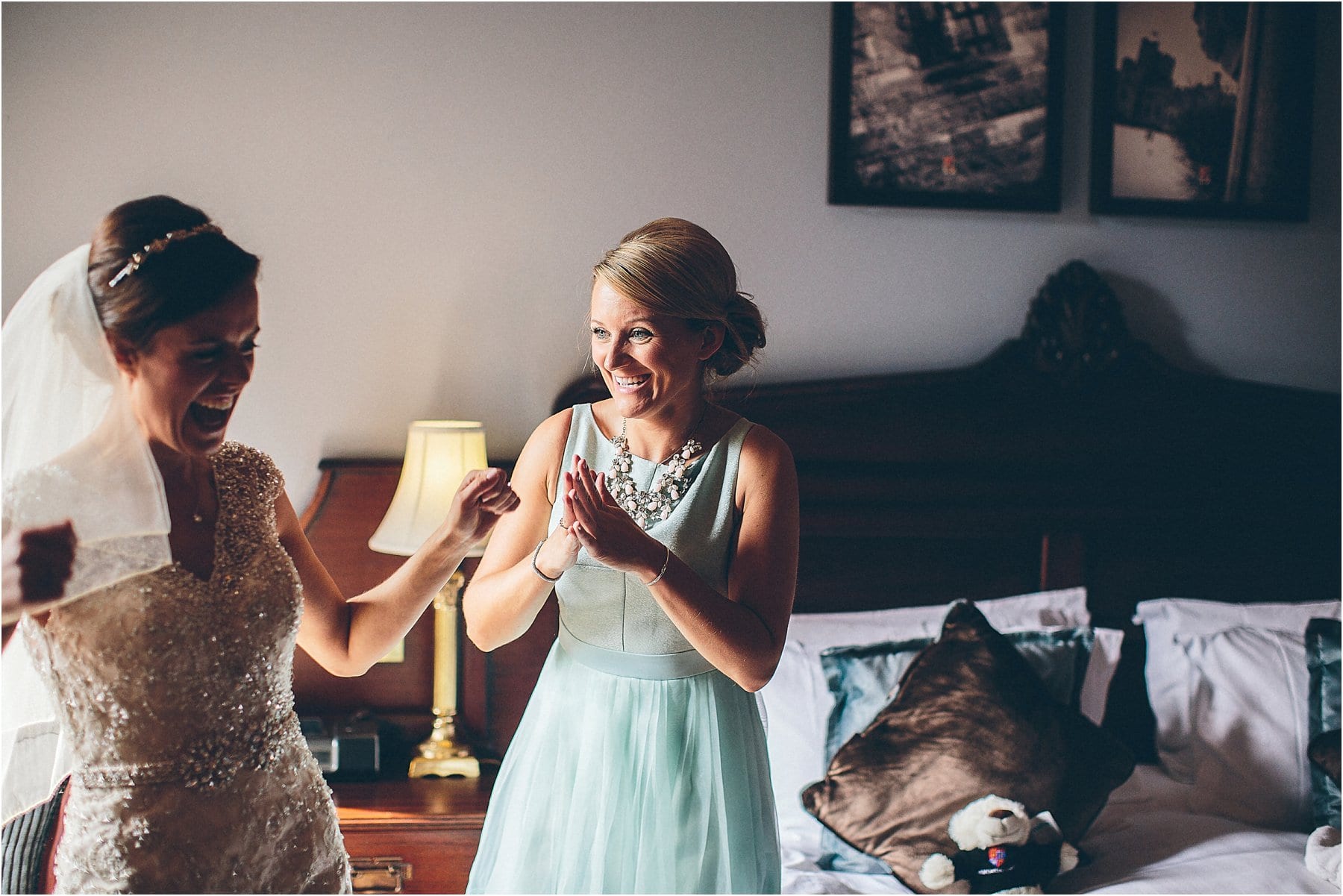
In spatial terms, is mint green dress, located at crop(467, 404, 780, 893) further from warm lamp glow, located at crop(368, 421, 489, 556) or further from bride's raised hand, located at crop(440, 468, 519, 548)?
warm lamp glow, located at crop(368, 421, 489, 556)

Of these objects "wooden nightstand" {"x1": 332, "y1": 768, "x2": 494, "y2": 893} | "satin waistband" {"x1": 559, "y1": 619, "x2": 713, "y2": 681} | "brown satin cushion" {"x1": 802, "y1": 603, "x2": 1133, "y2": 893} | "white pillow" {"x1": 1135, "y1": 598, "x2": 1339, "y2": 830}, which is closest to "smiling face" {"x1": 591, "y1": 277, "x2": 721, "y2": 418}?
"satin waistband" {"x1": 559, "y1": 619, "x2": 713, "y2": 681}

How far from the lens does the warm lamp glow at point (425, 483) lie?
7.30 feet

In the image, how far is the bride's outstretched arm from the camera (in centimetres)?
130

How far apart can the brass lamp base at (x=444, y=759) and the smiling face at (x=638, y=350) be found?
4.02ft

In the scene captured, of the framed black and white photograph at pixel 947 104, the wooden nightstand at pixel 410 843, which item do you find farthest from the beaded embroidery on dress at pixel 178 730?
the framed black and white photograph at pixel 947 104

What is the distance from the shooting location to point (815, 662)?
92.2 inches

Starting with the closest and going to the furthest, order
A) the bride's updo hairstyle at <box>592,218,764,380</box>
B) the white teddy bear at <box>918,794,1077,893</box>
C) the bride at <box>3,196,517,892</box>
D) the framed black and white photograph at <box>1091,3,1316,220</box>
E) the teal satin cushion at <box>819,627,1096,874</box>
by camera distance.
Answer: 1. the bride at <box>3,196,517,892</box>
2. the bride's updo hairstyle at <box>592,218,764,380</box>
3. the white teddy bear at <box>918,794,1077,893</box>
4. the teal satin cushion at <box>819,627,1096,874</box>
5. the framed black and white photograph at <box>1091,3,1316,220</box>

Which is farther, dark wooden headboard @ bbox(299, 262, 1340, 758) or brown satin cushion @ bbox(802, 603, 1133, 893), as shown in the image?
dark wooden headboard @ bbox(299, 262, 1340, 758)

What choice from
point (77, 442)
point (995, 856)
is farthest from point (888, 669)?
point (77, 442)

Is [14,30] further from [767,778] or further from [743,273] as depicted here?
[767,778]

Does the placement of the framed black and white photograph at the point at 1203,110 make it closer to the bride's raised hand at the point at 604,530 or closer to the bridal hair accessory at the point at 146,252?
the bride's raised hand at the point at 604,530

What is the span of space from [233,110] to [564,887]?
1865 mm

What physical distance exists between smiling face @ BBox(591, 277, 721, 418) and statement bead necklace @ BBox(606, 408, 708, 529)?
3.9 inches

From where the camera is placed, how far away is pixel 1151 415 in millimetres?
2738
